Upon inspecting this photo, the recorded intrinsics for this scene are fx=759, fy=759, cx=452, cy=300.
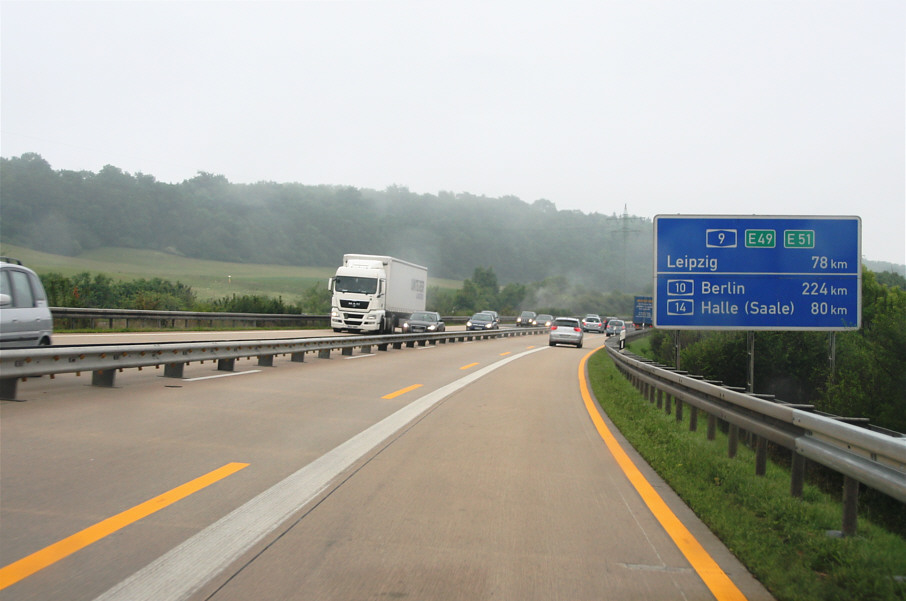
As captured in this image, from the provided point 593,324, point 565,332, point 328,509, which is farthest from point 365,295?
point 593,324

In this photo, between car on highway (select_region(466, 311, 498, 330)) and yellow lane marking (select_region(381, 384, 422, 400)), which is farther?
car on highway (select_region(466, 311, 498, 330))

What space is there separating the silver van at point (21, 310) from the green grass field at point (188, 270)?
196ft

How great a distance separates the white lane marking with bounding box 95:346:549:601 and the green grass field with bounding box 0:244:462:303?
65.9m

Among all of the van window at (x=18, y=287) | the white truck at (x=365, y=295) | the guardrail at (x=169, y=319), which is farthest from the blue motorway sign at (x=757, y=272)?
the white truck at (x=365, y=295)

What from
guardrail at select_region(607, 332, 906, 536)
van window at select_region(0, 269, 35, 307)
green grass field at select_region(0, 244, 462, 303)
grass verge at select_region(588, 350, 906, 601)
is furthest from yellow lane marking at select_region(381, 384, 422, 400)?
green grass field at select_region(0, 244, 462, 303)

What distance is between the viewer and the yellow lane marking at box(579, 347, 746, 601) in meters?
4.19

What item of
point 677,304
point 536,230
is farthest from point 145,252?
point 677,304

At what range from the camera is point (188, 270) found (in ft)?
318

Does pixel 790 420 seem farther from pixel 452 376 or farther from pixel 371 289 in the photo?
pixel 371 289

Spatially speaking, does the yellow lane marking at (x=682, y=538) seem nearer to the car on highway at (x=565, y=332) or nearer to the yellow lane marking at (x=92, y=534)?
the yellow lane marking at (x=92, y=534)

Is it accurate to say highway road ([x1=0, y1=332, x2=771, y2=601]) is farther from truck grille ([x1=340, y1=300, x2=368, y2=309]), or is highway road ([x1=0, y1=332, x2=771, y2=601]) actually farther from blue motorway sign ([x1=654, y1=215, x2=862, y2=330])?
truck grille ([x1=340, y1=300, x2=368, y2=309])

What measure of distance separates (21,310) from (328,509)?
8076 mm

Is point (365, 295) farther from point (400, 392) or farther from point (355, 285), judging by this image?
point (400, 392)

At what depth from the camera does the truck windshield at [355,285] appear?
37344mm
